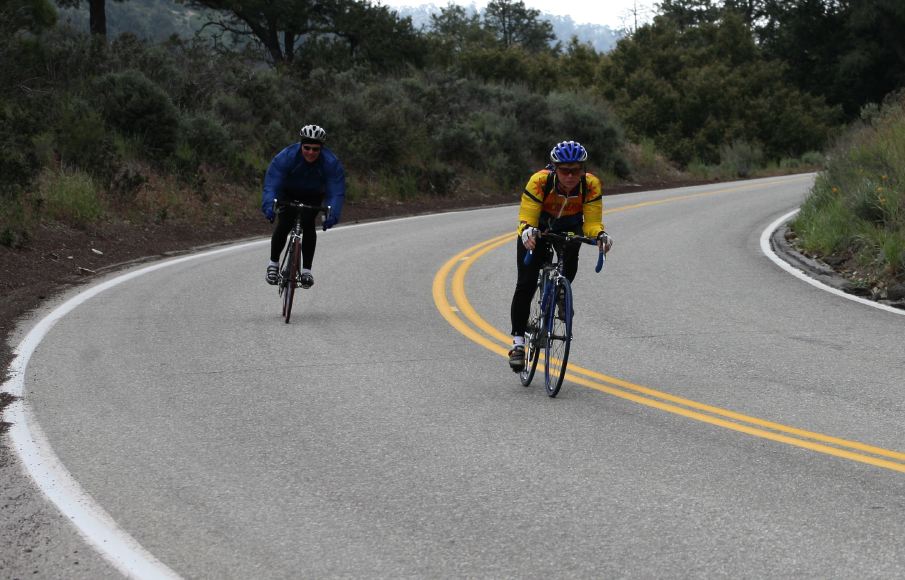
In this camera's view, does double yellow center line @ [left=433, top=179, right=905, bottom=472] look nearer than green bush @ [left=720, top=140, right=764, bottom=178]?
Yes

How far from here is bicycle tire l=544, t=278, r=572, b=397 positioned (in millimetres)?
8109

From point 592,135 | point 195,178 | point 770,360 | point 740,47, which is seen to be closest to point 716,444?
point 770,360

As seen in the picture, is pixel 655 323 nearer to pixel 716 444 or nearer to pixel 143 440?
pixel 716 444

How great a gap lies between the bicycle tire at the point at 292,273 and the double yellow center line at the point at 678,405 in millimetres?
1600

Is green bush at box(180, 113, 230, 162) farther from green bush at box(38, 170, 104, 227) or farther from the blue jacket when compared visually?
the blue jacket

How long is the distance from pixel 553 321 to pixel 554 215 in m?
0.84

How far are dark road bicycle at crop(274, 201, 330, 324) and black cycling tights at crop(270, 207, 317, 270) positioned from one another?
5cm

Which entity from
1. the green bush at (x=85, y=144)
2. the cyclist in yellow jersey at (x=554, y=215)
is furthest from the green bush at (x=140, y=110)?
the cyclist in yellow jersey at (x=554, y=215)

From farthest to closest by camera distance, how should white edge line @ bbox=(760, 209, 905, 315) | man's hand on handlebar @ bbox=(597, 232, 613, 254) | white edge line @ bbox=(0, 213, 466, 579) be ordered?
white edge line @ bbox=(760, 209, 905, 315), man's hand on handlebar @ bbox=(597, 232, 613, 254), white edge line @ bbox=(0, 213, 466, 579)

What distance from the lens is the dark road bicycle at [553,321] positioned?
318 inches

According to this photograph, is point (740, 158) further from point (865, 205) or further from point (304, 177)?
point (304, 177)

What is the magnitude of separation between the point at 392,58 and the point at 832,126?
77.6 ft

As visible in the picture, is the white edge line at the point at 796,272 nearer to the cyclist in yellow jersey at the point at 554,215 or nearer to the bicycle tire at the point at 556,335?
the cyclist in yellow jersey at the point at 554,215

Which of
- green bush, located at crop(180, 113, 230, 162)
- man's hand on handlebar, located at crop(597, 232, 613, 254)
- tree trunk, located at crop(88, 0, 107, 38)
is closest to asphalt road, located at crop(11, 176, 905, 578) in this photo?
man's hand on handlebar, located at crop(597, 232, 613, 254)
